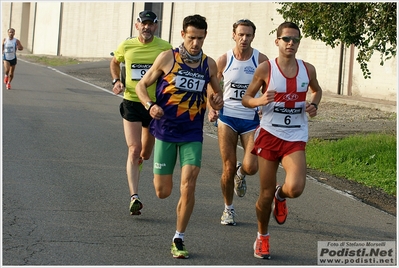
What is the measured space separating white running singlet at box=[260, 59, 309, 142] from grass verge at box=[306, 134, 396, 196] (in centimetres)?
415

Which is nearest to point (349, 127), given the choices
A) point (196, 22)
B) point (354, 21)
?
point (354, 21)

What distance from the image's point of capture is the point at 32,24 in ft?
214

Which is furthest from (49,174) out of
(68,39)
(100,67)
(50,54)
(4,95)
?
(50,54)

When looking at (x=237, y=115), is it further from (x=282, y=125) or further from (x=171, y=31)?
(x=171, y=31)

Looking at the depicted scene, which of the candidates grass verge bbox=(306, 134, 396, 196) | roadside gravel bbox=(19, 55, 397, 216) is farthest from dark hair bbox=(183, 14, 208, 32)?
grass verge bbox=(306, 134, 396, 196)

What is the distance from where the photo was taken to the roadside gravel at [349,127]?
1060 cm

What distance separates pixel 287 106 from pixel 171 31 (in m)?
34.6

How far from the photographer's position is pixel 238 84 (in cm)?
867

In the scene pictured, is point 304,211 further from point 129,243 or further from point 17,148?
point 17,148

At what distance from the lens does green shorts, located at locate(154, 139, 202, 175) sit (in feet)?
24.2

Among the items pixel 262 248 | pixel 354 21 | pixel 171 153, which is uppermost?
pixel 354 21

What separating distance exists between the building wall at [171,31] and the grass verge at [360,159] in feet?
8.55

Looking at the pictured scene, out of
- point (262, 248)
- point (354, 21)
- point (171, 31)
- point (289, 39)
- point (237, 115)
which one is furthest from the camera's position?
point (171, 31)

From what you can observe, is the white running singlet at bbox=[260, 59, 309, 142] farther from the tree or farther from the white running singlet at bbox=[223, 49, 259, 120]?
the tree
